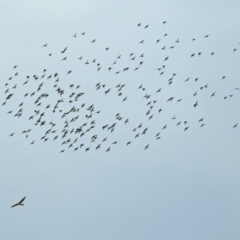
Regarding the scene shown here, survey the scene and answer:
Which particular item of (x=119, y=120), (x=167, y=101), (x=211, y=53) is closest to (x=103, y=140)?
(x=119, y=120)

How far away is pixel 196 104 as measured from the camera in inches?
3812

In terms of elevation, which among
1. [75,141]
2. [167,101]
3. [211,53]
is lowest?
[75,141]

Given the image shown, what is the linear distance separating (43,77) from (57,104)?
434cm

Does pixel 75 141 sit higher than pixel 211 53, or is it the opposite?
pixel 211 53

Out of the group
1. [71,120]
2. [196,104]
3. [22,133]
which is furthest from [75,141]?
[196,104]

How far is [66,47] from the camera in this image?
325 feet

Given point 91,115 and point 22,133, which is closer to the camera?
point 91,115

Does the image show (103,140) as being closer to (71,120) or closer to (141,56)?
(71,120)

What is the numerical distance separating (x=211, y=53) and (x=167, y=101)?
9.15 m

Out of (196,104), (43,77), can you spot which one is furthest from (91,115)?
(196,104)

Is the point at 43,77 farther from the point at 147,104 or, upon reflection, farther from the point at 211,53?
the point at 211,53

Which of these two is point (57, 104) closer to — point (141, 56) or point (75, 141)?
point (75, 141)

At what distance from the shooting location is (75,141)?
9619 centimetres

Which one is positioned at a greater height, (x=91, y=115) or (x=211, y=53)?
(x=211, y=53)
